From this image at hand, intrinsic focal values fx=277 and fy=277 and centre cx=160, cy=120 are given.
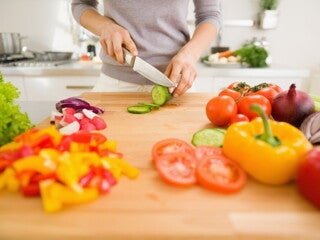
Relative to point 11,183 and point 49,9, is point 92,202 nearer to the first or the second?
point 11,183

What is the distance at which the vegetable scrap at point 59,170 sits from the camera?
0.42 metres

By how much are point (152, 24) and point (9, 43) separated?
141 centimetres

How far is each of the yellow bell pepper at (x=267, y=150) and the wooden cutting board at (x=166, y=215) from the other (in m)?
0.03

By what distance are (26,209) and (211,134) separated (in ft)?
1.32

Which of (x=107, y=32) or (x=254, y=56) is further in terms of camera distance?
(x=254, y=56)

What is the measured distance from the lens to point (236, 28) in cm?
217

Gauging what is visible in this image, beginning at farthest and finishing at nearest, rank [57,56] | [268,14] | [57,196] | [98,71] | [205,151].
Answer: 1. [268,14]
2. [57,56]
3. [98,71]
4. [205,151]
5. [57,196]

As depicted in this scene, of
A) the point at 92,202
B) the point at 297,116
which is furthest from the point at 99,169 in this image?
the point at 297,116

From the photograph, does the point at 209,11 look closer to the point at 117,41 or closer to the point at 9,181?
the point at 117,41

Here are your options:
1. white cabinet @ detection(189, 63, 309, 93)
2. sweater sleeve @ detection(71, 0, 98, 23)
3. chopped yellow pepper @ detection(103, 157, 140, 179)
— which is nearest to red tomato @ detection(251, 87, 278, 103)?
chopped yellow pepper @ detection(103, 157, 140, 179)

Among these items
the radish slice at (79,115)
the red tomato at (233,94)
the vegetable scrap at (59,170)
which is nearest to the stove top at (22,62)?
the radish slice at (79,115)

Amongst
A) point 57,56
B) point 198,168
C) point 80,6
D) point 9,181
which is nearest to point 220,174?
point 198,168

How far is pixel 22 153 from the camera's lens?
1.50 ft

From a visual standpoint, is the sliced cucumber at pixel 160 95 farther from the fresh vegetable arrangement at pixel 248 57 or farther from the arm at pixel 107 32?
the fresh vegetable arrangement at pixel 248 57
